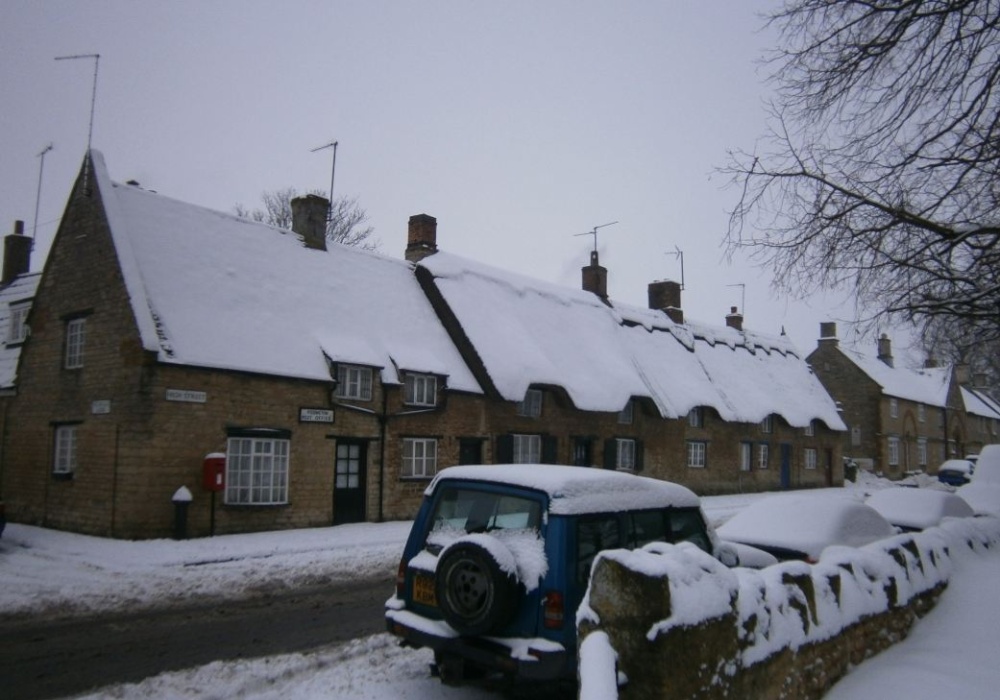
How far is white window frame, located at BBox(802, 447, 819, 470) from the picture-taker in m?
37.0

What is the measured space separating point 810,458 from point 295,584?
3202 cm

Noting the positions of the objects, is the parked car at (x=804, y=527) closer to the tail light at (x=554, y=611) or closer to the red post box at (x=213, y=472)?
the tail light at (x=554, y=611)

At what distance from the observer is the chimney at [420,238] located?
25.6 m

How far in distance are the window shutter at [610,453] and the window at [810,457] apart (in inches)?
609

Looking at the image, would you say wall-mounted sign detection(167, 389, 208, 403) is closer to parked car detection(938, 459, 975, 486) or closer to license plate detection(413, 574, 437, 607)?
license plate detection(413, 574, 437, 607)

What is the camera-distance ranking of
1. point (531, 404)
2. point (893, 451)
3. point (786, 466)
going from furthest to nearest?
point (893, 451) → point (786, 466) → point (531, 404)

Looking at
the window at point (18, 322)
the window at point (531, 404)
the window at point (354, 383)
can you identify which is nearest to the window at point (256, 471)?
the window at point (354, 383)

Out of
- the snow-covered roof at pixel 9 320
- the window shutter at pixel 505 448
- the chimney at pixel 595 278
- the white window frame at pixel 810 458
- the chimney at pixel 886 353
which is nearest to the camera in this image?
the snow-covered roof at pixel 9 320

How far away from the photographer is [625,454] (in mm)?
26891

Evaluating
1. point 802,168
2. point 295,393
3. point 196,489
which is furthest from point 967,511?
point 196,489

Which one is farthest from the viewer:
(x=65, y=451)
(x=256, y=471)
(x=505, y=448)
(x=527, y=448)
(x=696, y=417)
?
(x=696, y=417)

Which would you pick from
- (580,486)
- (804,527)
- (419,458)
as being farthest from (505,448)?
(580,486)

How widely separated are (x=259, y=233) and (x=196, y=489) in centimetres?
793

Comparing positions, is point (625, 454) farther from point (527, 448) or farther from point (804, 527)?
point (804, 527)
